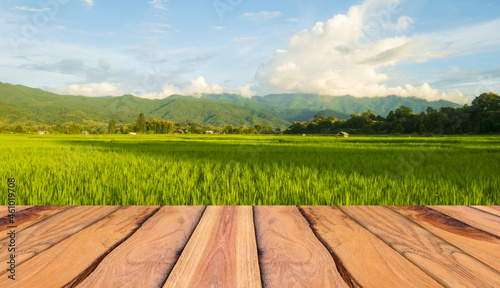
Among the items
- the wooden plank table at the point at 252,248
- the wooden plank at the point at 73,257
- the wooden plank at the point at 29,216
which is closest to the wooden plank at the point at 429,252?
the wooden plank table at the point at 252,248

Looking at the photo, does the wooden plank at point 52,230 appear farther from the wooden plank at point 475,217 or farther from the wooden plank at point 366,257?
the wooden plank at point 475,217

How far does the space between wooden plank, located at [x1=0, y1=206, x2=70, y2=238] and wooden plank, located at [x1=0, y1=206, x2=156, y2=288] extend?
0.54 metres

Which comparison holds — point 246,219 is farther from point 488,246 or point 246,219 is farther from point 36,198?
point 36,198

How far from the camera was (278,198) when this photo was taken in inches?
119

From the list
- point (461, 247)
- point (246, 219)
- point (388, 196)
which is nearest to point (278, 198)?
point (246, 219)

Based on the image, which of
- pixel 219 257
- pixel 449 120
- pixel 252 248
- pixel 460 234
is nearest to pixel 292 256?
pixel 252 248

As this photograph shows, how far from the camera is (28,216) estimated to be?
2148 millimetres

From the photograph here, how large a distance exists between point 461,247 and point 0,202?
171 inches

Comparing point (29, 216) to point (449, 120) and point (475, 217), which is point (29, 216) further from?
point (449, 120)

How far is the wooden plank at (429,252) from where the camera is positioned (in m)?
1.20

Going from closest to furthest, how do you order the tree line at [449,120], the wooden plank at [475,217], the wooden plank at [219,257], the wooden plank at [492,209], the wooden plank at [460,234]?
the wooden plank at [219,257], the wooden plank at [460,234], the wooden plank at [475,217], the wooden plank at [492,209], the tree line at [449,120]

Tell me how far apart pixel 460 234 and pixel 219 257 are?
1.63m

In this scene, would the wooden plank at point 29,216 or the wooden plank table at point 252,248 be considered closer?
the wooden plank table at point 252,248

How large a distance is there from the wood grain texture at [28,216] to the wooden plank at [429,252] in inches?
97.3
